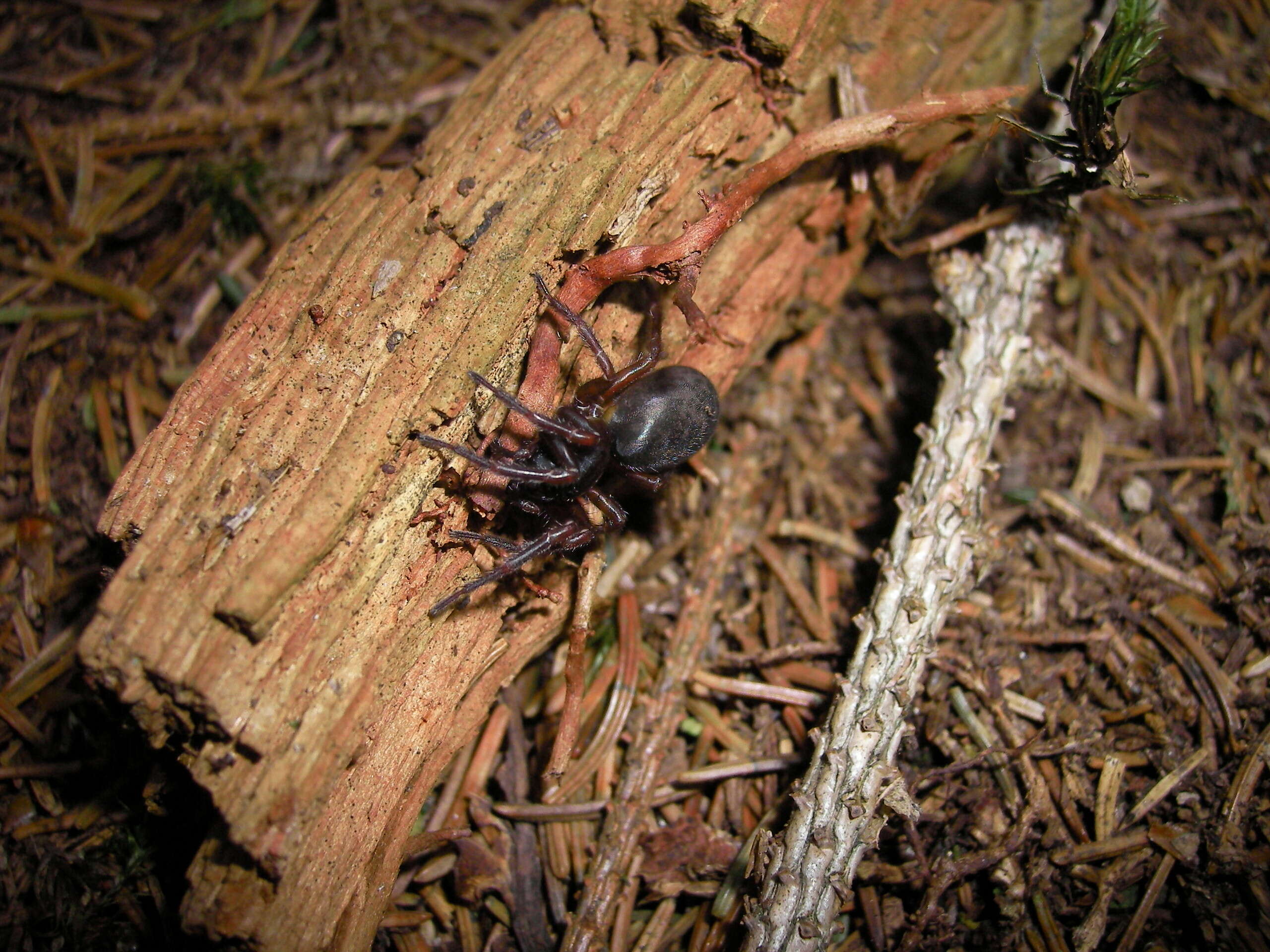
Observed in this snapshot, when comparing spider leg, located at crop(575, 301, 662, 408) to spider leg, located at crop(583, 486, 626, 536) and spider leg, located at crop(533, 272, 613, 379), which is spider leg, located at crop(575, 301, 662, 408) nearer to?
spider leg, located at crop(533, 272, 613, 379)

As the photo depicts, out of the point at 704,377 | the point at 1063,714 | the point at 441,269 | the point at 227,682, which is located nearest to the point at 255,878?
the point at 227,682

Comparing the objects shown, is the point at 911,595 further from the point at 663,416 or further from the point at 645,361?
the point at 645,361

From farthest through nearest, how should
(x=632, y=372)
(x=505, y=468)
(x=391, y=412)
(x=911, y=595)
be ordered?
(x=632, y=372), (x=911, y=595), (x=505, y=468), (x=391, y=412)

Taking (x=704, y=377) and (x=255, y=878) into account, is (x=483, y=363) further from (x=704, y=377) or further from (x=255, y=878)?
(x=255, y=878)

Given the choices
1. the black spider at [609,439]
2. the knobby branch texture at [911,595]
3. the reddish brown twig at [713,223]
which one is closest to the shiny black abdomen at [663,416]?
the black spider at [609,439]

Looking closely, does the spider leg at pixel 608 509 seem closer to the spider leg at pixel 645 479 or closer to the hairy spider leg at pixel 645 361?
the spider leg at pixel 645 479

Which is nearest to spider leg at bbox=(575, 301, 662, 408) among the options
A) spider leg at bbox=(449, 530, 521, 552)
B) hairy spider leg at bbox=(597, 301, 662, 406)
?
hairy spider leg at bbox=(597, 301, 662, 406)

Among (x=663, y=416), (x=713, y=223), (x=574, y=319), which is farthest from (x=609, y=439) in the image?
(x=713, y=223)
